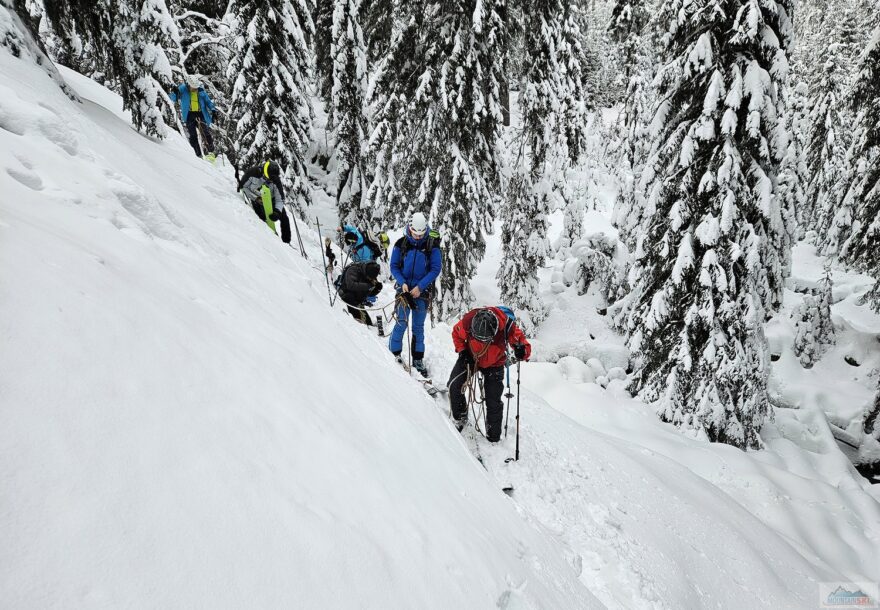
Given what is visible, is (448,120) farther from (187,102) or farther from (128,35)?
(187,102)

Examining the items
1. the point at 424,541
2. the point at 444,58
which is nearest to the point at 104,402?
the point at 424,541

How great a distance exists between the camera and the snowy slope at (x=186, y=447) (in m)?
1.29

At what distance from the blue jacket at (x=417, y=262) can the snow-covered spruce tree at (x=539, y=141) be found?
6663 millimetres

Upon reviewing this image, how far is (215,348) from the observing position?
2.57 metres

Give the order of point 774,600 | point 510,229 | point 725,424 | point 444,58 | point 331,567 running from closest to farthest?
point 331,567 < point 774,600 < point 725,424 < point 444,58 < point 510,229

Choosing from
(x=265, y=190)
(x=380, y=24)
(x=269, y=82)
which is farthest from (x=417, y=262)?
(x=269, y=82)

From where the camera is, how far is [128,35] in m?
7.09

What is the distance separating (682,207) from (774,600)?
5803 millimetres

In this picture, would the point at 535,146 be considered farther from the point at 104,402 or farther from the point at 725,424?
the point at 104,402

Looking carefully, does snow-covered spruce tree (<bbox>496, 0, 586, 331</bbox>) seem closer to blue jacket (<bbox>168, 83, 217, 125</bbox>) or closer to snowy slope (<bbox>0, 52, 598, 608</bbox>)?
blue jacket (<bbox>168, 83, 217, 125</bbox>)

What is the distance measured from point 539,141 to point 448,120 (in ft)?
9.16

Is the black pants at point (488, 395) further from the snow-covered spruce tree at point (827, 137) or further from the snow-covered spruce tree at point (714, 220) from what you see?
the snow-covered spruce tree at point (827, 137)

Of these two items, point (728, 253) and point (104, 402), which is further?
point (728, 253)

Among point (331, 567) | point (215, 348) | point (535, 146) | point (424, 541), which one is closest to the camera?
point (331, 567)
